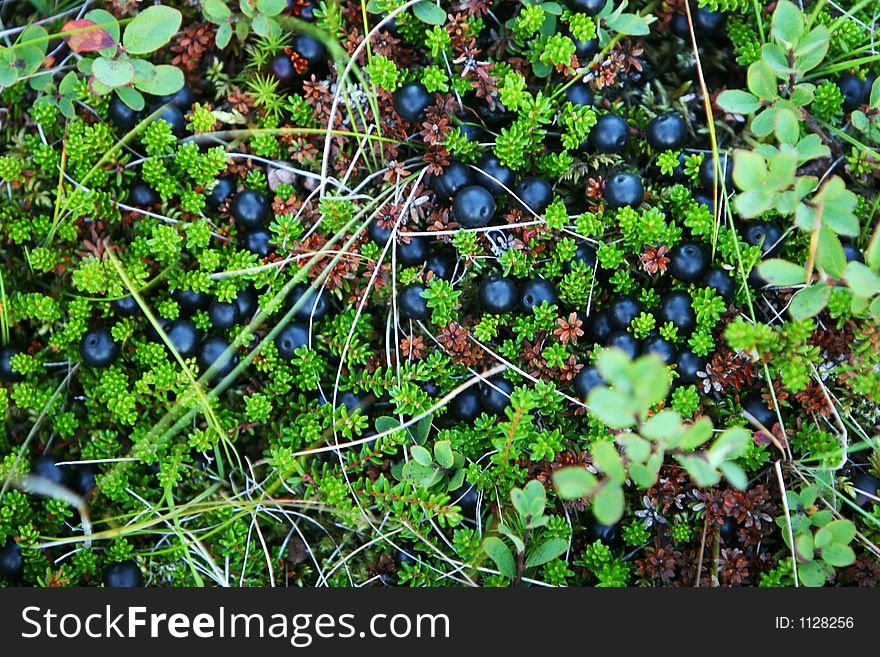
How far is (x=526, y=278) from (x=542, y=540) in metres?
1.27

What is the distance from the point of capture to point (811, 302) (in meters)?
3.12

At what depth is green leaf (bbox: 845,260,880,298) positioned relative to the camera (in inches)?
113

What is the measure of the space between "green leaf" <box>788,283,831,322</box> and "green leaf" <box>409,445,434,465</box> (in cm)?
169

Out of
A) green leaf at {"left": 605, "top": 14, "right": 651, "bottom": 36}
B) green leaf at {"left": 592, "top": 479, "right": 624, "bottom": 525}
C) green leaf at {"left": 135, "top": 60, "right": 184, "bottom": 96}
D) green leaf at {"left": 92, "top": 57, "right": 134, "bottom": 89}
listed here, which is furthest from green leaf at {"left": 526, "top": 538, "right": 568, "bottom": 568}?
green leaf at {"left": 92, "top": 57, "right": 134, "bottom": 89}

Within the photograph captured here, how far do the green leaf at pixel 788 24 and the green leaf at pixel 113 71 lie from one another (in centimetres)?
301

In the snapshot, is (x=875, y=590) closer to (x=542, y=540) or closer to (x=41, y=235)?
(x=542, y=540)

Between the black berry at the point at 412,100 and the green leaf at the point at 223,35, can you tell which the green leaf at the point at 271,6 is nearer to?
the green leaf at the point at 223,35

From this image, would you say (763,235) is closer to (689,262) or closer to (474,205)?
(689,262)

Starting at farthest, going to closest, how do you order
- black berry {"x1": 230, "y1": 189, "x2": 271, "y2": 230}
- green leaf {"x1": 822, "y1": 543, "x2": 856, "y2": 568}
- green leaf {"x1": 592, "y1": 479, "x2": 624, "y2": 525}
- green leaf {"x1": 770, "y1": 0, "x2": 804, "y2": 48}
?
black berry {"x1": 230, "y1": 189, "x2": 271, "y2": 230} < green leaf {"x1": 770, "y1": 0, "x2": 804, "y2": 48} < green leaf {"x1": 822, "y1": 543, "x2": 856, "y2": 568} < green leaf {"x1": 592, "y1": 479, "x2": 624, "y2": 525}

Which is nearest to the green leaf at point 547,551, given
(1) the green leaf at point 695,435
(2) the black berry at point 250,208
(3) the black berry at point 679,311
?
(1) the green leaf at point 695,435

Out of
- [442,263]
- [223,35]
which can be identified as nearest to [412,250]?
[442,263]

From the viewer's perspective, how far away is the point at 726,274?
3559 millimetres

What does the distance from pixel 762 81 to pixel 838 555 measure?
218 cm

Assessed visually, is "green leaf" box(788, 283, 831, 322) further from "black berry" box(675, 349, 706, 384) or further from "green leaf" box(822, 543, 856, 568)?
"green leaf" box(822, 543, 856, 568)
